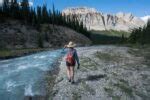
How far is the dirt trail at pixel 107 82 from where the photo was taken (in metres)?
27.1

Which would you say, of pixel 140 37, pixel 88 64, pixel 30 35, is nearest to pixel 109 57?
pixel 88 64

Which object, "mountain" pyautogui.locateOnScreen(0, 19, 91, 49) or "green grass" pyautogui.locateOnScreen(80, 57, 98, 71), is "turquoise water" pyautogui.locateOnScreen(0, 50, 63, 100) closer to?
"green grass" pyautogui.locateOnScreen(80, 57, 98, 71)

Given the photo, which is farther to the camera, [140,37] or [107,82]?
[140,37]

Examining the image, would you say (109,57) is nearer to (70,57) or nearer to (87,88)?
(87,88)

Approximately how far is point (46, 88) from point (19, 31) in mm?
113328

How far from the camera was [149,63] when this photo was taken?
136ft

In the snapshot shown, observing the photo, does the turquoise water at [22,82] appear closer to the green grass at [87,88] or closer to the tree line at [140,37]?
the green grass at [87,88]

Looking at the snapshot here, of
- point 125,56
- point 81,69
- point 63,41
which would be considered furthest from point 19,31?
point 81,69

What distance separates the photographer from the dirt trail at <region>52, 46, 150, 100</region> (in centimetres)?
2714

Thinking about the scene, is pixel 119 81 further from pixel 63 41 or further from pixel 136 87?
pixel 63 41

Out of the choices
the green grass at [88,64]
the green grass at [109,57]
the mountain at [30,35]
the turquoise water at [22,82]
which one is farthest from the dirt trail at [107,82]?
the mountain at [30,35]

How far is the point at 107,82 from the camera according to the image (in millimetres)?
30500

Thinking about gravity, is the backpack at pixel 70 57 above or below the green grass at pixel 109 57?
above

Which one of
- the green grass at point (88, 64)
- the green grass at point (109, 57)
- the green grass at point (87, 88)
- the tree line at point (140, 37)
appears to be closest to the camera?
the green grass at point (87, 88)
